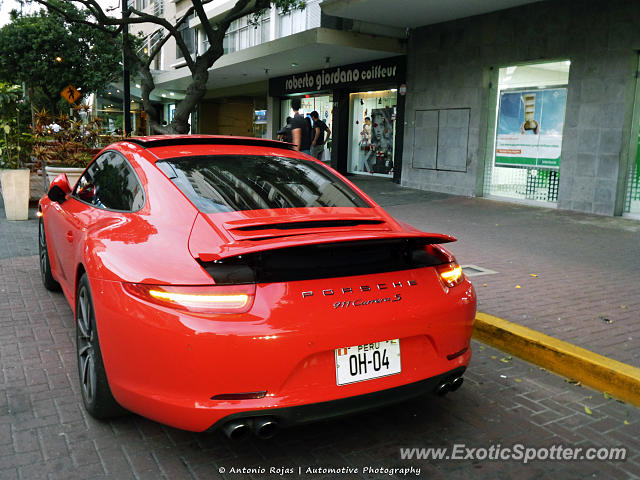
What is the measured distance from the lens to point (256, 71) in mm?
22594

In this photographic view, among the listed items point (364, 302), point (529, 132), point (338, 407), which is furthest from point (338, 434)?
point (529, 132)

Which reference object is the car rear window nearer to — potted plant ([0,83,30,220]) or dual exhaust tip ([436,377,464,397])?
dual exhaust tip ([436,377,464,397])

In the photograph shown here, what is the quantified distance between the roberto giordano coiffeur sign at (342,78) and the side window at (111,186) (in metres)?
13.8

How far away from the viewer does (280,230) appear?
9.16 feet

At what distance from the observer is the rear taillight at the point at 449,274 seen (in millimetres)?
3008

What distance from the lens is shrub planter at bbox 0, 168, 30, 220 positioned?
1002 cm

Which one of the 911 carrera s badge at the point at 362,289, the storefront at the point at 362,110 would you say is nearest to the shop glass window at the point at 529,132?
the storefront at the point at 362,110

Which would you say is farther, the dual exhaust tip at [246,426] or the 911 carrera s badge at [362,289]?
the 911 carrera s badge at [362,289]

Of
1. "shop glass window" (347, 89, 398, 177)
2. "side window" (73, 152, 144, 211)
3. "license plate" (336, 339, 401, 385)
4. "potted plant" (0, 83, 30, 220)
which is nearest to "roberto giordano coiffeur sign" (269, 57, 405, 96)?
"shop glass window" (347, 89, 398, 177)

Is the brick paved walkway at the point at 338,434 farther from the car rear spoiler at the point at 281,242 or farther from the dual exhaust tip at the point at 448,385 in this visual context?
the car rear spoiler at the point at 281,242

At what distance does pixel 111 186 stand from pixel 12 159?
8.09m

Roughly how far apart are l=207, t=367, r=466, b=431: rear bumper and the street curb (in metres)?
1.49

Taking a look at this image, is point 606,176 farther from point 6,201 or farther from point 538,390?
point 6,201

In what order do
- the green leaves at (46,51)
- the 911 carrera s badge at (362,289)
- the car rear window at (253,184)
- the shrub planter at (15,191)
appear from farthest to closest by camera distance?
the green leaves at (46,51) → the shrub planter at (15,191) → the car rear window at (253,184) → the 911 carrera s badge at (362,289)
